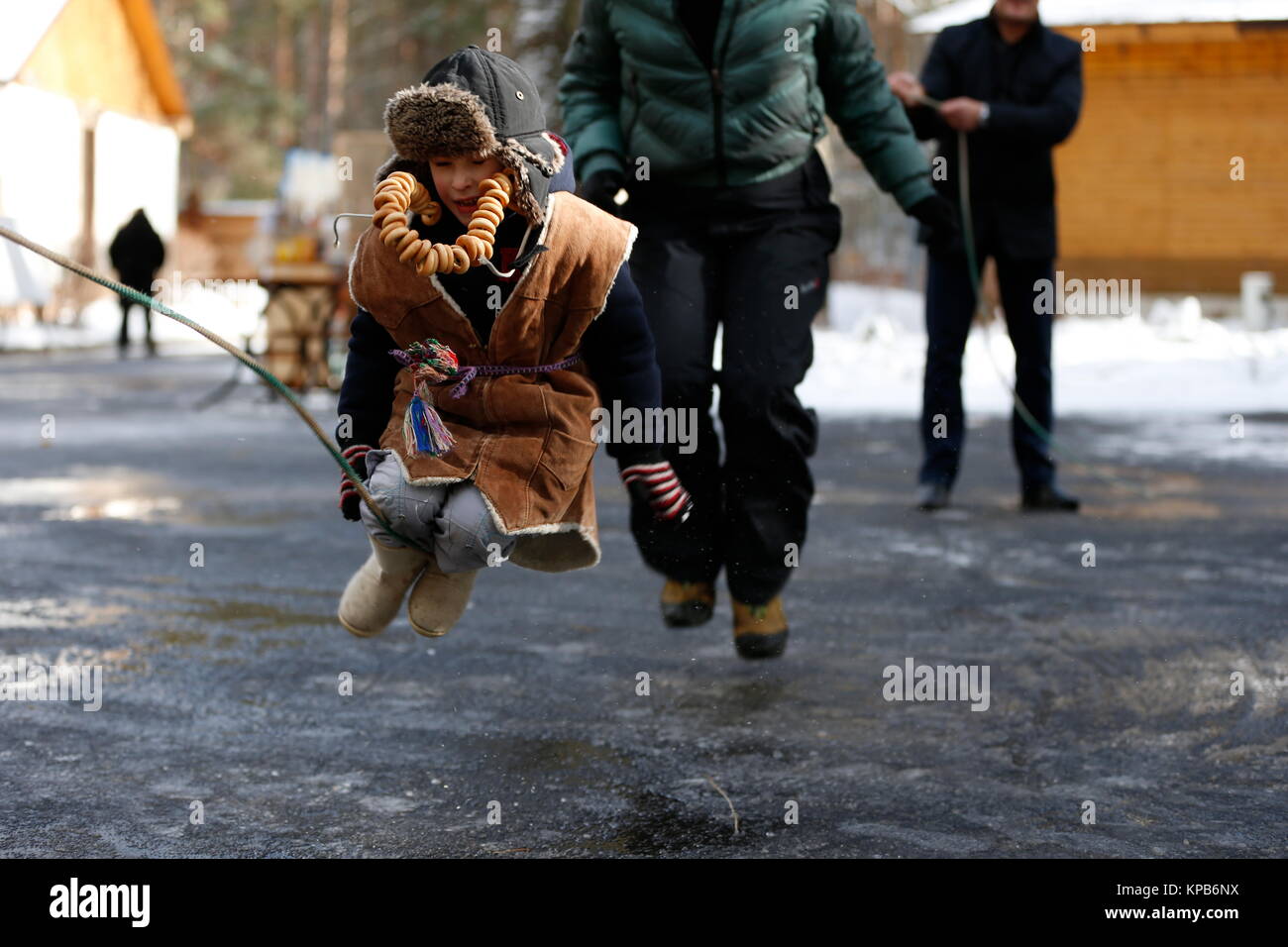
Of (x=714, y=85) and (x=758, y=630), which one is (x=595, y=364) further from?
(x=758, y=630)

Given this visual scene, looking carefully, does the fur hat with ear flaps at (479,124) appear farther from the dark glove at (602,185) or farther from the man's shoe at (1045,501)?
the man's shoe at (1045,501)

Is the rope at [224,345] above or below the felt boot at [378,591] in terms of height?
above

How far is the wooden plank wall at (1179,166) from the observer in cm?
2838

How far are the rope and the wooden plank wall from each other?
25.6 metres

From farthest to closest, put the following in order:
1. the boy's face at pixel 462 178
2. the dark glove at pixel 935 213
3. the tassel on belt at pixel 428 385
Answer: the dark glove at pixel 935 213 → the tassel on belt at pixel 428 385 → the boy's face at pixel 462 178

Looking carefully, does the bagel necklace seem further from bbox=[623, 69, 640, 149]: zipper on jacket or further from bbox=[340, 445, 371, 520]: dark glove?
bbox=[623, 69, 640, 149]: zipper on jacket

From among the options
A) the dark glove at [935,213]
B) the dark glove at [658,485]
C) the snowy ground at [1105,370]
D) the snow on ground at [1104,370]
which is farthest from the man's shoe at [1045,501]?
the dark glove at [658,485]

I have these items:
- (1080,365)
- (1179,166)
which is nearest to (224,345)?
(1080,365)

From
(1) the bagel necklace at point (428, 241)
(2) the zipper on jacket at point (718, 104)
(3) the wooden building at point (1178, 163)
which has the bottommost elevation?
(1) the bagel necklace at point (428, 241)

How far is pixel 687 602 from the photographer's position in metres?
5.68

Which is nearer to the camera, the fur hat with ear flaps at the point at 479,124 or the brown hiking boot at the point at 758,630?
the fur hat with ear flaps at the point at 479,124

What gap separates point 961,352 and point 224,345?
590 cm

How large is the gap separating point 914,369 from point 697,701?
13.4m

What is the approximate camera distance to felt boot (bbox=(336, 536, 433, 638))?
4305mm
